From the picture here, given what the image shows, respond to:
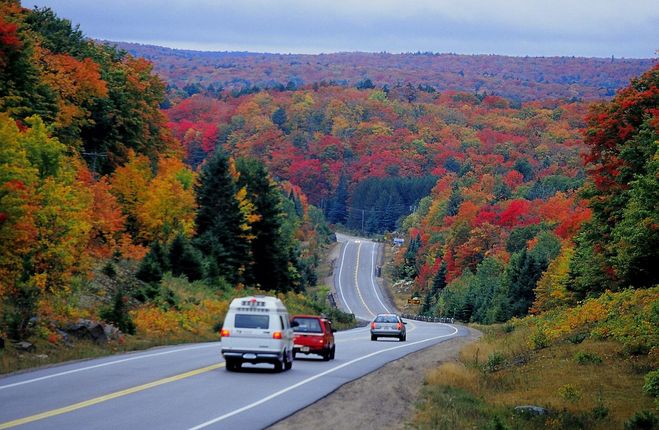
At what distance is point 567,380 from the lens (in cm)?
2497

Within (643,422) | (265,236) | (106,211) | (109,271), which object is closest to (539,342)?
(643,422)

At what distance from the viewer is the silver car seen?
170ft

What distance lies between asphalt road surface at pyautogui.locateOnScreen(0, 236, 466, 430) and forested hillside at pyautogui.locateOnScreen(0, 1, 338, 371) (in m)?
3.20

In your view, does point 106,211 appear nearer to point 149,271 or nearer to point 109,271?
point 149,271

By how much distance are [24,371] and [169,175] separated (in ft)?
166

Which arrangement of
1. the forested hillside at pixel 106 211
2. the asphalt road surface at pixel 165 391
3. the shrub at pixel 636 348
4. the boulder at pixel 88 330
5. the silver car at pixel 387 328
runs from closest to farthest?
the asphalt road surface at pixel 165 391, the shrub at pixel 636 348, the boulder at pixel 88 330, the forested hillside at pixel 106 211, the silver car at pixel 387 328

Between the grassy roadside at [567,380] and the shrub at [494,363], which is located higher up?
the grassy roadside at [567,380]

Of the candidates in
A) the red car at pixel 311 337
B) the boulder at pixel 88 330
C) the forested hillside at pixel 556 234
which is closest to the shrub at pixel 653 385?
the red car at pixel 311 337

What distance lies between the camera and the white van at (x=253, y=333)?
26.0m

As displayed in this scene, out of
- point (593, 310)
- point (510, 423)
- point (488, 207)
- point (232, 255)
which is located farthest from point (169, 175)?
point (488, 207)

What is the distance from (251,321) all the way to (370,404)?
18.8 ft

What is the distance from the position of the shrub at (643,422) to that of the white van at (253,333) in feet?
34.2

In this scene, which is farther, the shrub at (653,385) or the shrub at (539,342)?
the shrub at (539,342)

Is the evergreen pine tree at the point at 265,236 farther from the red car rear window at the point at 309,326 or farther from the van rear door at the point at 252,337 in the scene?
the van rear door at the point at 252,337
